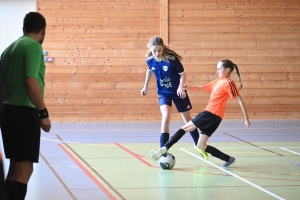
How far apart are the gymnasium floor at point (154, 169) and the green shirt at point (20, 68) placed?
5.04ft

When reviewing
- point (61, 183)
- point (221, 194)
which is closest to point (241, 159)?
point (221, 194)

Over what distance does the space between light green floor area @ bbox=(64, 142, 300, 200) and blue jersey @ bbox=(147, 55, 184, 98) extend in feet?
3.32

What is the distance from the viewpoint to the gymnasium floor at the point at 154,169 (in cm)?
598

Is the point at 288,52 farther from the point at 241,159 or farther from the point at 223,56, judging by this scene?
the point at 241,159

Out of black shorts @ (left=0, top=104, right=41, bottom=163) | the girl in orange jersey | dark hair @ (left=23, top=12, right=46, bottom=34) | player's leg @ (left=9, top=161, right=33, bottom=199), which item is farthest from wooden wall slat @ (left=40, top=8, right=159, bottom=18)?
player's leg @ (left=9, top=161, right=33, bottom=199)

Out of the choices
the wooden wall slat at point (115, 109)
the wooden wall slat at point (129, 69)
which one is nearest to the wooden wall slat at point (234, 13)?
the wooden wall slat at point (129, 69)

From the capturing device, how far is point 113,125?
12719mm

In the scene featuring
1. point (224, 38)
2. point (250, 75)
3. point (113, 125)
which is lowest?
point (113, 125)

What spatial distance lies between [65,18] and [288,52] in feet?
17.9

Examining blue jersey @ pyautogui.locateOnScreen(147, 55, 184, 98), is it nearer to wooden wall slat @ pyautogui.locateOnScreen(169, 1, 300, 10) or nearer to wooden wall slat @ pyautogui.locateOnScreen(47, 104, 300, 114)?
wooden wall slat @ pyautogui.locateOnScreen(47, 104, 300, 114)

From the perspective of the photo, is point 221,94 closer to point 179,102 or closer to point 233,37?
point 179,102

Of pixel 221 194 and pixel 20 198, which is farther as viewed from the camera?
pixel 221 194

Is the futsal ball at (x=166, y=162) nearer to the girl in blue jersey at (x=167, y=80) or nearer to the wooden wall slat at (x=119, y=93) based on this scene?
the girl in blue jersey at (x=167, y=80)

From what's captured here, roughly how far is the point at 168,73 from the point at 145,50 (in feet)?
19.1
